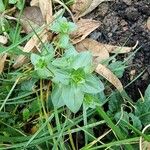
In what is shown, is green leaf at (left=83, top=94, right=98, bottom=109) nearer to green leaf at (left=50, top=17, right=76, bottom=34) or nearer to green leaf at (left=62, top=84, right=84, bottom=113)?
green leaf at (left=62, top=84, right=84, bottom=113)

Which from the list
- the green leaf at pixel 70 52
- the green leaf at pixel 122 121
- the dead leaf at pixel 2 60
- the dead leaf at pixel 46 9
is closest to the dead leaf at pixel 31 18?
the dead leaf at pixel 46 9

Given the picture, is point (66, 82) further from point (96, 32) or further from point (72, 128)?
point (96, 32)

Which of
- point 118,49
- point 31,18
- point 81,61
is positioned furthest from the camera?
point 31,18

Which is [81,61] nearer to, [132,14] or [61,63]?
[61,63]

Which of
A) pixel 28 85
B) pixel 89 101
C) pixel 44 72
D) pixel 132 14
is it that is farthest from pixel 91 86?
pixel 132 14

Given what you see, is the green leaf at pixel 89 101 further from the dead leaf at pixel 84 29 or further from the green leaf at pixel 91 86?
the dead leaf at pixel 84 29

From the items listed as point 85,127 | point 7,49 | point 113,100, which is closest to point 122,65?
point 113,100

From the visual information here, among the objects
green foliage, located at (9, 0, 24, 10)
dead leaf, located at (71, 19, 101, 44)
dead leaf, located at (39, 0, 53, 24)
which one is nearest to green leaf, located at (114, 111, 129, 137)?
dead leaf, located at (71, 19, 101, 44)
